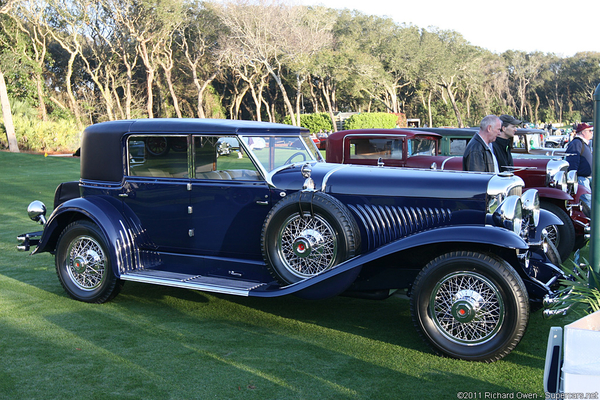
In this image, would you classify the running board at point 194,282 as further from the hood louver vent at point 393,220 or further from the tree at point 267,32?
the tree at point 267,32

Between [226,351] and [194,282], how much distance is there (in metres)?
0.88

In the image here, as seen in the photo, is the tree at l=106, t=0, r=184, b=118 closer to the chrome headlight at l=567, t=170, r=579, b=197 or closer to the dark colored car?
the dark colored car

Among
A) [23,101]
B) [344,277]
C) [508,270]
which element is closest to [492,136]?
[508,270]

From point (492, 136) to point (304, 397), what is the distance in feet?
11.0

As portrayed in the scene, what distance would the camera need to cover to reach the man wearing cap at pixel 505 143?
19.3 feet

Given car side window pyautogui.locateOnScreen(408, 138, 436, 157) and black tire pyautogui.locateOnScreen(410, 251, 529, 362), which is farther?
car side window pyautogui.locateOnScreen(408, 138, 436, 157)

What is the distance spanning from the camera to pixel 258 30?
38.4 m

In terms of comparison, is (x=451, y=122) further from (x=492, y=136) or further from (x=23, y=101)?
(x=492, y=136)

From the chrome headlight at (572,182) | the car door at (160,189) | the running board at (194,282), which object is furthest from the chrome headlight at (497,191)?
the chrome headlight at (572,182)

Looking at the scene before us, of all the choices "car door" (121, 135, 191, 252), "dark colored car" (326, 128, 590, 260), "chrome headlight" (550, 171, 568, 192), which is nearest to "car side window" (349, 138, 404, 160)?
"dark colored car" (326, 128, 590, 260)

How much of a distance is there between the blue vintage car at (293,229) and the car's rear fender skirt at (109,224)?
0.05 ft

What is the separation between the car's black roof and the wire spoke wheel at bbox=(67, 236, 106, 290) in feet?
2.31

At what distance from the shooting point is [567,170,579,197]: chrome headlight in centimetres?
705

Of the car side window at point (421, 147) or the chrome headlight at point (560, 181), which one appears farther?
the car side window at point (421, 147)
